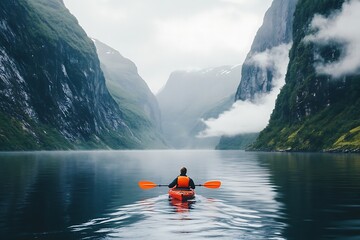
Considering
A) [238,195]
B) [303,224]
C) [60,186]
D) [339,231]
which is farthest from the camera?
[60,186]

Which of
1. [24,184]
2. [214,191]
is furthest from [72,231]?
[24,184]

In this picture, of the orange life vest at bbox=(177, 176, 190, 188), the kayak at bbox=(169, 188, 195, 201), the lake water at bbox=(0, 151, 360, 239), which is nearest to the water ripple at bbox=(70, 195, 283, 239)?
the lake water at bbox=(0, 151, 360, 239)

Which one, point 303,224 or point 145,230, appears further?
point 303,224

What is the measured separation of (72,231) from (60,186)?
78.9 feet

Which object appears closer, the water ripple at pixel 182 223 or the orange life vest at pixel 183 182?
the water ripple at pixel 182 223

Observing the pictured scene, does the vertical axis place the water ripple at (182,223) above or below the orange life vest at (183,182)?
below

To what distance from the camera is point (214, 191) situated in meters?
45.0

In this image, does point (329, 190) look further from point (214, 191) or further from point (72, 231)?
point (72, 231)

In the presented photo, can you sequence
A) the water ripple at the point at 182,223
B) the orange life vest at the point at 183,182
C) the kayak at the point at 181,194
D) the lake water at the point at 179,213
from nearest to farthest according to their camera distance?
the water ripple at the point at 182,223
the lake water at the point at 179,213
the kayak at the point at 181,194
the orange life vest at the point at 183,182

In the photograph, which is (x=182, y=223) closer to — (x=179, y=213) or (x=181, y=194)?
(x=179, y=213)

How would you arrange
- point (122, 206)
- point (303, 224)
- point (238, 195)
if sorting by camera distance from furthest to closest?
point (238, 195), point (122, 206), point (303, 224)

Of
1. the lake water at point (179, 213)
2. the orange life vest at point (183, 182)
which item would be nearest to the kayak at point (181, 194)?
the orange life vest at point (183, 182)

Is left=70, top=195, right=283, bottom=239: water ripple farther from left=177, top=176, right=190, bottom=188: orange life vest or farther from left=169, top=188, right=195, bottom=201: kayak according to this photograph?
left=177, top=176, right=190, bottom=188: orange life vest

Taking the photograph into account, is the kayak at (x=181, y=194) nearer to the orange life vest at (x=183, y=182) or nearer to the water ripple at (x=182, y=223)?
the orange life vest at (x=183, y=182)
